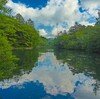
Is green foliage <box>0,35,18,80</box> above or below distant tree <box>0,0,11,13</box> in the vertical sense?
below

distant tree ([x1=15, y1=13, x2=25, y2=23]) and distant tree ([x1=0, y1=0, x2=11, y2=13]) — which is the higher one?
distant tree ([x1=15, y1=13, x2=25, y2=23])

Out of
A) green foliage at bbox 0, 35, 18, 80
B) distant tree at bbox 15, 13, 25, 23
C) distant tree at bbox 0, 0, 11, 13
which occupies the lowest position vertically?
green foliage at bbox 0, 35, 18, 80

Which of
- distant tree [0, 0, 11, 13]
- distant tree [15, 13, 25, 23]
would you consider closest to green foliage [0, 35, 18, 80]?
distant tree [0, 0, 11, 13]

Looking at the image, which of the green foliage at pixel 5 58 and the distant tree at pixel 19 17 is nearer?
the green foliage at pixel 5 58

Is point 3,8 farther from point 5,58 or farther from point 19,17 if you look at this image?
point 19,17

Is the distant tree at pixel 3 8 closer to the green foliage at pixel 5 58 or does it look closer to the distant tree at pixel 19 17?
the green foliage at pixel 5 58

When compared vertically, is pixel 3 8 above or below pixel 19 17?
below

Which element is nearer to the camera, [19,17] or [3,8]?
[3,8]

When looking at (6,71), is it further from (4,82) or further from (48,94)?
(48,94)

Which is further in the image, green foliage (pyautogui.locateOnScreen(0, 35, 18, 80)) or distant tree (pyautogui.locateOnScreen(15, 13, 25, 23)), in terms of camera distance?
distant tree (pyautogui.locateOnScreen(15, 13, 25, 23))

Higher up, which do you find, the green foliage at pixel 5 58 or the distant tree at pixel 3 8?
the distant tree at pixel 3 8

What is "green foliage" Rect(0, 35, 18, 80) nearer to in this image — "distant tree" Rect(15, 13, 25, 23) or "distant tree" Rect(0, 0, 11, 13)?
"distant tree" Rect(0, 0, 11, 13)

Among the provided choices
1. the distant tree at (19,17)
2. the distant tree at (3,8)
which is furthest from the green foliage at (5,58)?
the distant tree at (19,17)

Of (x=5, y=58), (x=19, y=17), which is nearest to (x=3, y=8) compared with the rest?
(x=5, y=58)
